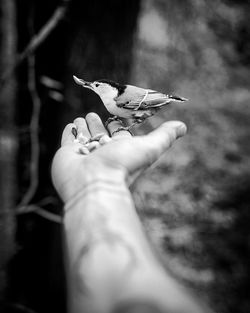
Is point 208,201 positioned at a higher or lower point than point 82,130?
lower

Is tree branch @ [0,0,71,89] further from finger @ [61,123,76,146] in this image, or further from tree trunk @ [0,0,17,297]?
finger @ [61,123,76,146]

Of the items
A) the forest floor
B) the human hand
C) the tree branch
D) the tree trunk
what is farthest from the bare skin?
the forest floor

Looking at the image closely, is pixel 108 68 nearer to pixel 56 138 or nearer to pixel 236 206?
pixel 56 138

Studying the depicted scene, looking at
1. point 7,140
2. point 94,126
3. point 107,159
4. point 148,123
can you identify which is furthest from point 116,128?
point 7,140

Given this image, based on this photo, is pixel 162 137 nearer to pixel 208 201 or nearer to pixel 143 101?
pixel 143 101

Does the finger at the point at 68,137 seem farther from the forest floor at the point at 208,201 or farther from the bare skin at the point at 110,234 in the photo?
the forest floor at the point at 208,201
